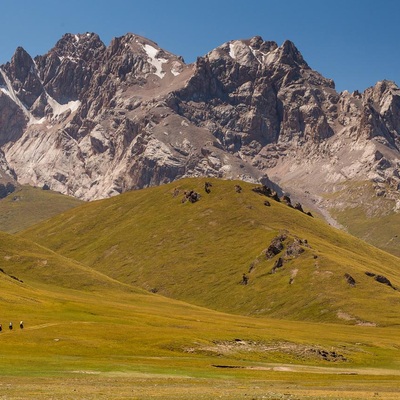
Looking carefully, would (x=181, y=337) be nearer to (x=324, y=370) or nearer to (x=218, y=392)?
(x=324, y=370)

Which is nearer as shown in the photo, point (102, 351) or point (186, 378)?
point (186, 378)

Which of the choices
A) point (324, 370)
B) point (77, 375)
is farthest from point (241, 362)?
point (77, 375)

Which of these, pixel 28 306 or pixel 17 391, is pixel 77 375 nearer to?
pixel 17 391

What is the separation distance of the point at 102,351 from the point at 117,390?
37581 millimetres

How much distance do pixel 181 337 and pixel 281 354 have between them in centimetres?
1696

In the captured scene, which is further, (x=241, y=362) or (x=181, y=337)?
(x=181, y=337)

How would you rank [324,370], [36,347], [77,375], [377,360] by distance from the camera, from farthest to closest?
[377,360], [324,370], [36,347], [77,375]

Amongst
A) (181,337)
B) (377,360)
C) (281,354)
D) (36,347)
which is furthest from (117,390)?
(377,360)

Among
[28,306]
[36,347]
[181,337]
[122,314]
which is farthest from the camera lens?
[122,314]

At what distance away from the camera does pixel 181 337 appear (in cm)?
10988

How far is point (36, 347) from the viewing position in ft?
301

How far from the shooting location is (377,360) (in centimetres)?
12450

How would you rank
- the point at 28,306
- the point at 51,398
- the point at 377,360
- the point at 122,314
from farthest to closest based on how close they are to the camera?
the point at 122,314
the point at 28,306
the point at 377,360
the point at 51,398

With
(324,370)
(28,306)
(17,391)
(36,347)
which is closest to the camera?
(17,391)
